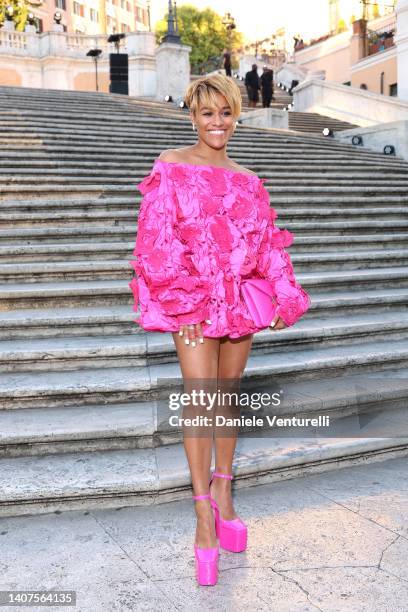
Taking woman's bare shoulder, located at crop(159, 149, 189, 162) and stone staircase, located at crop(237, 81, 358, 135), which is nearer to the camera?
woman's bare shoulder, located at crop(159, 149, 189, 162)

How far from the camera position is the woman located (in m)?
2.70

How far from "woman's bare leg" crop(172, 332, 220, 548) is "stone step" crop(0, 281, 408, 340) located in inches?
89.1

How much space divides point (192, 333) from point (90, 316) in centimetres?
235

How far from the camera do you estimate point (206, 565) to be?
2635 mm

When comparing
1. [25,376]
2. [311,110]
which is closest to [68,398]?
[25,376]

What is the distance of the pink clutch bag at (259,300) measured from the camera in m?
2.83

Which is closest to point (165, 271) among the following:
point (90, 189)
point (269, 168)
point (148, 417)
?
point (148, 417)

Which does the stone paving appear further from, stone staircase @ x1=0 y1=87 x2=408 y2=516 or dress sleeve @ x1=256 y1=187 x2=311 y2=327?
dress sleeve @ x1=256 y1=187 x2=311 y2=327

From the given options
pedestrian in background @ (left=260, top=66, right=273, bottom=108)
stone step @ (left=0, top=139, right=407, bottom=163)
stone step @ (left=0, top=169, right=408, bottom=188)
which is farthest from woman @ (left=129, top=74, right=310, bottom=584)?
pedestrian in background @ (left=260, top=66, right=273, bottom=108)

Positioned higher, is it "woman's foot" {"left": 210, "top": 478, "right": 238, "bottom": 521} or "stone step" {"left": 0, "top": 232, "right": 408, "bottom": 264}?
"stone step" {"left": 0, "top": 232, "right": 408, "bottom": 264}

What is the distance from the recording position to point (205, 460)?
2.75 m

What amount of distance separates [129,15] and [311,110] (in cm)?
6482

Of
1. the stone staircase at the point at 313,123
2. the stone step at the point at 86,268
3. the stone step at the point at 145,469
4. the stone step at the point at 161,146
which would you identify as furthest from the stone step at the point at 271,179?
the stone staircase at the point at 313,123

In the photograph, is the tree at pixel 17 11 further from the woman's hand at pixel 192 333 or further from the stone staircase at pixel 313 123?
the woman's hand at pixel 192 333
